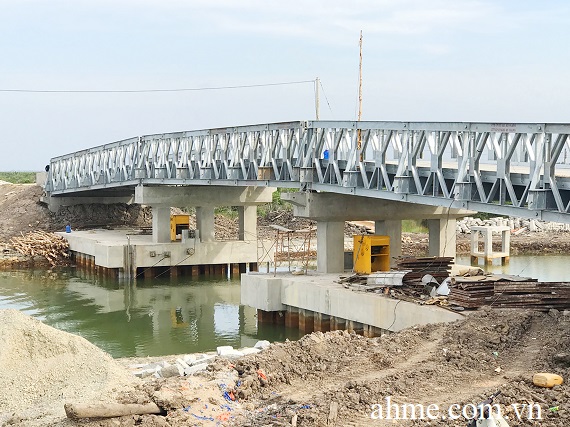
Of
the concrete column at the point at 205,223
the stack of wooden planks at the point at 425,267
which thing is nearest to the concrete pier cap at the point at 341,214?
the stack of wooden planks at the point at 425,267

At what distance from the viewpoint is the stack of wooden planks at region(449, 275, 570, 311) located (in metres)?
21.4

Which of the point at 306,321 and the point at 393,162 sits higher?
the point at 393,162

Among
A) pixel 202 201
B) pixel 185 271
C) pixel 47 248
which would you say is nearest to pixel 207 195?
pixel 202 201

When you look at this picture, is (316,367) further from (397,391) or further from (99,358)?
(99,358)

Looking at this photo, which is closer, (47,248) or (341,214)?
(341,214)

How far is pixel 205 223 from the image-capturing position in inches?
1827

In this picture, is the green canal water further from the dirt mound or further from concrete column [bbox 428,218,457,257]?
the dirt mound

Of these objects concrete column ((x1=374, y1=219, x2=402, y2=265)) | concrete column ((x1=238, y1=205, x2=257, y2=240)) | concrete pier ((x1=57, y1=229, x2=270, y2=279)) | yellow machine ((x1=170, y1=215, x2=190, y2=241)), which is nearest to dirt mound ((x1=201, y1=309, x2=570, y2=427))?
concrete column ((x1=374, y1=219, x2=402, y2=265))

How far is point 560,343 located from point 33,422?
971 cm

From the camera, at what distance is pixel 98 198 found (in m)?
63.5

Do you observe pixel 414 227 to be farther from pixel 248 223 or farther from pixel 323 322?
pixel 323 322

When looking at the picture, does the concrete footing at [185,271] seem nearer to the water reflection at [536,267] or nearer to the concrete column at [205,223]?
the concrete column at [205,223]

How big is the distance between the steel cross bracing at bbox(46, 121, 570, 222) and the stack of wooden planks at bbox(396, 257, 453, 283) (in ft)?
Answer: 7.25

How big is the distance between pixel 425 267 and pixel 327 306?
3.48m
